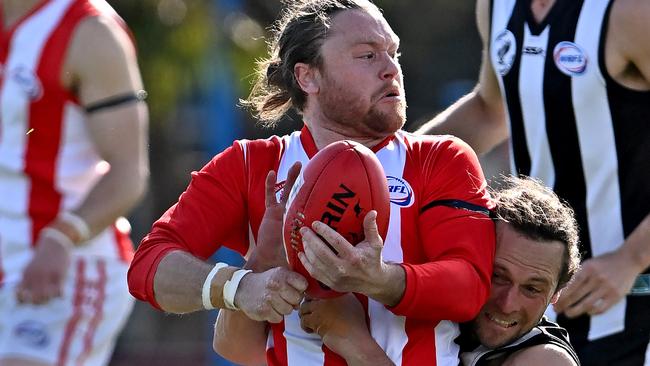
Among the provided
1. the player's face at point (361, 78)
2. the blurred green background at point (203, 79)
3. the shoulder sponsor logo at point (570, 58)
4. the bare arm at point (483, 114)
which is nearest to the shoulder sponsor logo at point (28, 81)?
the bare arm at point (483, 114)

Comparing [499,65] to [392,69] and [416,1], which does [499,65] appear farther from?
[416,1]

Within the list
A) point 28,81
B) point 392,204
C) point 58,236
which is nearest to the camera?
point 392,204

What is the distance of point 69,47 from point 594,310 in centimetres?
264

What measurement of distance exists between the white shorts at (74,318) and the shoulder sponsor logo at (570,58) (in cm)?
238

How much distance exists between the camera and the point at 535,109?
4.62m

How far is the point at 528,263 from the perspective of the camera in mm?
3596

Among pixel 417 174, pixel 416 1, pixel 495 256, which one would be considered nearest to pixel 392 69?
pixel 417 174

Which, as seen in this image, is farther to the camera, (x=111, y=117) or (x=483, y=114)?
(x=111, y=117)

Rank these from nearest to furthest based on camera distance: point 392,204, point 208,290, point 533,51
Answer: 1. point 208,290
2. point 392,204
3. point 533,51

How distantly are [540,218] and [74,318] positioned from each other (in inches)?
110

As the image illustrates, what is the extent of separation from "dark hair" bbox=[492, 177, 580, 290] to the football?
1.61 feet

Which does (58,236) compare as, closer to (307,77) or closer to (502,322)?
(307,77)

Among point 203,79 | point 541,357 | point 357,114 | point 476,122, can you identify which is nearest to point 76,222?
point 476,122

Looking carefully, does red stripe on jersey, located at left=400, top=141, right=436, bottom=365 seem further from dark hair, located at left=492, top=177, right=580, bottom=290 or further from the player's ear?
the player's ear
